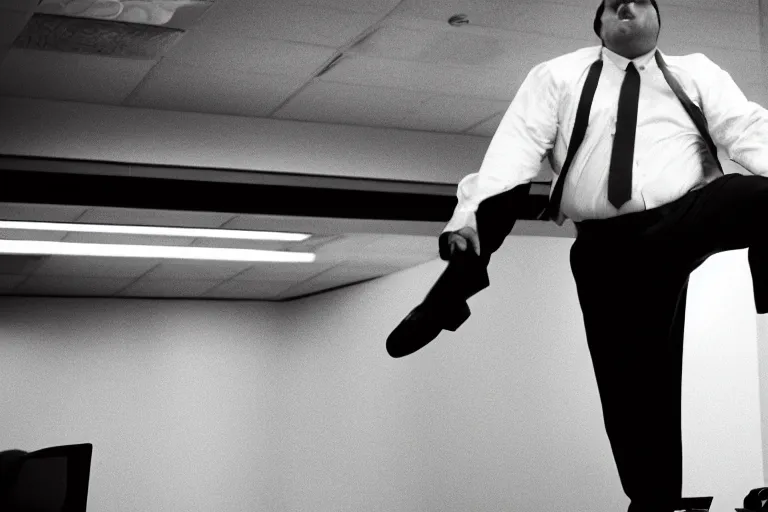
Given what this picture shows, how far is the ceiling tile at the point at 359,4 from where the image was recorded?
4438 mm

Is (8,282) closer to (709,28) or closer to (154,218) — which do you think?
(154,218)

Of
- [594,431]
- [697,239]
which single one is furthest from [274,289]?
[697,239]

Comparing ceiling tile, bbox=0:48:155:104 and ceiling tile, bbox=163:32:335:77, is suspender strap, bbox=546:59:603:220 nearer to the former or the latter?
ceiling tile, bbox=163:32:335:77

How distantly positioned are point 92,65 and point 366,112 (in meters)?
1.67

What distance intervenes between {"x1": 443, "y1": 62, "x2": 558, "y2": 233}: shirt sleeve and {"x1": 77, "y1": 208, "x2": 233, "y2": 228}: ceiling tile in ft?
19.7

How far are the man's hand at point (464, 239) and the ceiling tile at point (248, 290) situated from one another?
9.52 metres

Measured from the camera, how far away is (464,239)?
1521mm

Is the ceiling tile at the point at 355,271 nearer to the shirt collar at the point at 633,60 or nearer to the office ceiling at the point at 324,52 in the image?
the office ceiling at the point at 324,52

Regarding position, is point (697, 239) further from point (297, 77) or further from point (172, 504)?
point (172, 504)

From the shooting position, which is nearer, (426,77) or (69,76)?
(69,76)

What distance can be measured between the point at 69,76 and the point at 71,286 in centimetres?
574

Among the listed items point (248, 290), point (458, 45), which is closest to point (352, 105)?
point (458, 45)

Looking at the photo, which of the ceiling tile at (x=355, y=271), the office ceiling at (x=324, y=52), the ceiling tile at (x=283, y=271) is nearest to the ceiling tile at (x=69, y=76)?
the office ceiling at (x=324, y=52)

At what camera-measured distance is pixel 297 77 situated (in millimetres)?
5496
